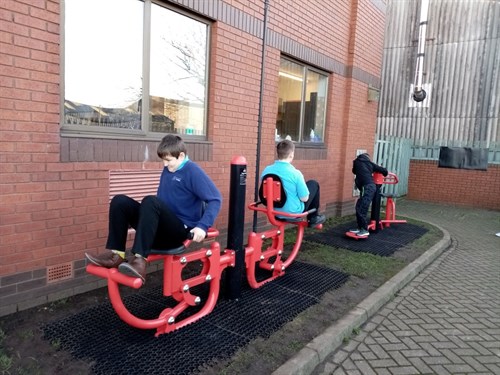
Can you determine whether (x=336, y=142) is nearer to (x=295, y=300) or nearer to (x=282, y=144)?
(x=282, y=144)

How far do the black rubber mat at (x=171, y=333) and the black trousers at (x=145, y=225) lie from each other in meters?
0.74

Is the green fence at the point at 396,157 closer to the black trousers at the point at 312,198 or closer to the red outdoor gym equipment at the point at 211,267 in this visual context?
the black trousers at the point at 312,198

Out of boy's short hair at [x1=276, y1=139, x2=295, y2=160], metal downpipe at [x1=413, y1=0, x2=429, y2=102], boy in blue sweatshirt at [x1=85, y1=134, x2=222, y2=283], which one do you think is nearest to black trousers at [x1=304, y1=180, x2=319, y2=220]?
boy's short hair at [x1=276, y1=139, x2=295, y2=160]

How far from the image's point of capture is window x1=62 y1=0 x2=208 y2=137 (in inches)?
149

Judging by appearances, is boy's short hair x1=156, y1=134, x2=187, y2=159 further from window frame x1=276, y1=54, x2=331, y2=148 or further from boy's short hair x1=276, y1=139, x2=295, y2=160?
window frame x1=276, y1=54, x2=331, y2=148

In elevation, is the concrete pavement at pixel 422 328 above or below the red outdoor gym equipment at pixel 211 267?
below

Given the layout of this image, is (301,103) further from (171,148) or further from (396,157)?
(396,157)

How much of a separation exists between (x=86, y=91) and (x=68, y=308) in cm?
211

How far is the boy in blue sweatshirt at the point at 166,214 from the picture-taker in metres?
2.75

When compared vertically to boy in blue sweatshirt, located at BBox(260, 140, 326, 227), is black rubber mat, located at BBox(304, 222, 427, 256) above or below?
below

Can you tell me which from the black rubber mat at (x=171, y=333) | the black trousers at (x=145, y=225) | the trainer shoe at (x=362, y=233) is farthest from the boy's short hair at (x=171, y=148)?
the trainer shoe at (x=362, y=233)

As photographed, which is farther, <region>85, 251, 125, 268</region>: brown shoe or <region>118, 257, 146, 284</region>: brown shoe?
<region>85, 251, 125, 268</region>: brown shoe

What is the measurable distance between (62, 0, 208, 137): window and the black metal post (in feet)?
4.59

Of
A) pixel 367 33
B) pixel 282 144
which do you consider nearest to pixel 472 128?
pixel 367 33
